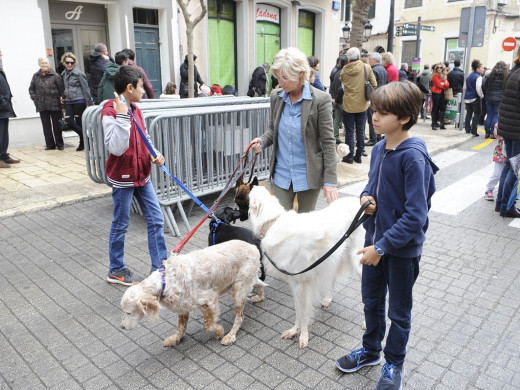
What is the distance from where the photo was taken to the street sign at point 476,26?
13719 mm

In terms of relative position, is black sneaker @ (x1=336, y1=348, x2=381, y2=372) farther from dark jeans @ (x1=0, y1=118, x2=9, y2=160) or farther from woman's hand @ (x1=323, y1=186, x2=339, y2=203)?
dark jeans @ (x1=0, y1=118, x2=9, y2=160)

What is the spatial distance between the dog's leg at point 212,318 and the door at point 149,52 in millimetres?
11079

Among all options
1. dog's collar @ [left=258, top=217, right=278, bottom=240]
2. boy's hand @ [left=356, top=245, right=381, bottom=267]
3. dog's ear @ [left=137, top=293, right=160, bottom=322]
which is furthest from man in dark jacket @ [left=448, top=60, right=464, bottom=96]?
dog's ear @ [left=137, top=293, right=160, bottom=322]

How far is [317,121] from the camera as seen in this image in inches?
151

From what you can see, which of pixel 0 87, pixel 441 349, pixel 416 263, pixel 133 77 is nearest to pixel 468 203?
pixel 441 349

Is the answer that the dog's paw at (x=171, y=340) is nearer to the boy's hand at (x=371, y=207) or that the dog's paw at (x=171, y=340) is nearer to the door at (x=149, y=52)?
the boy's hand at (x=371, y=207)

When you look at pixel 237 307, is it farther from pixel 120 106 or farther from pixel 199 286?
pixel 120 106

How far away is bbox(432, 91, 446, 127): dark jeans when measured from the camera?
46.5ft

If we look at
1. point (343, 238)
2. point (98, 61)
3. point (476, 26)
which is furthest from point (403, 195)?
point (476, 26)

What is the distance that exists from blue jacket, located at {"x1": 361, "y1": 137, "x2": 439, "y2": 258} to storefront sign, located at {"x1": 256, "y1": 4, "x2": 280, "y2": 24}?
14.8 meters

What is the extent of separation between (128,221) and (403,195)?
2880mm

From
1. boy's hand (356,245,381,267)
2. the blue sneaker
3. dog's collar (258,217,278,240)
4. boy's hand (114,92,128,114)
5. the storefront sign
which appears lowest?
the blue sneaker

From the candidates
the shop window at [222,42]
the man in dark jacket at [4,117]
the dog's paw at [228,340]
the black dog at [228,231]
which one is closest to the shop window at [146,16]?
the shop window at [222,42]

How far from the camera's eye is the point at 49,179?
8008 mm
